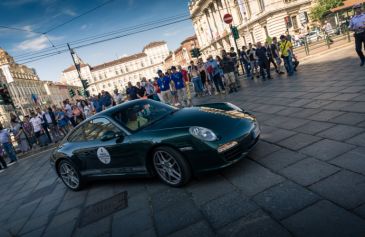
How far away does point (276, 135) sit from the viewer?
18.8 ft

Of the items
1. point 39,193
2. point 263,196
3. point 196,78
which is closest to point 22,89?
point 196,78

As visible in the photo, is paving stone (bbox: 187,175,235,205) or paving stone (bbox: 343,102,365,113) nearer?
paving stone (bbox: 187,175,235,205)

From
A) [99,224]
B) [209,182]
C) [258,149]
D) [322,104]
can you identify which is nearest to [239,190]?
[209,182]

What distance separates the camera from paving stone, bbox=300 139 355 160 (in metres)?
4.16

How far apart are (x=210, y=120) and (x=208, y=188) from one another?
1.00 metres

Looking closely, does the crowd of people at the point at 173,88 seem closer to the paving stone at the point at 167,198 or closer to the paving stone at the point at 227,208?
the paving stone at the point at 167,198

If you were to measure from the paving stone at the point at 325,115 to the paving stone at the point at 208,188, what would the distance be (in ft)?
8.48

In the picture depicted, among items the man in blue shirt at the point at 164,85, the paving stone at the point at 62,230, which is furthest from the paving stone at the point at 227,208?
the man in blue shirt at the point at 164,85

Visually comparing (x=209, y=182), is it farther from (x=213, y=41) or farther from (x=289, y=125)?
(x=213, y=41)

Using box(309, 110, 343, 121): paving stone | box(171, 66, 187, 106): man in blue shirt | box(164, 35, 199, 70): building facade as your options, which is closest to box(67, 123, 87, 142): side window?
box(309, 110, 343, 121): paving stone

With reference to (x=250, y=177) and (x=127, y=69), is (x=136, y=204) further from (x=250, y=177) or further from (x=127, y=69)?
(x=127, y=69)

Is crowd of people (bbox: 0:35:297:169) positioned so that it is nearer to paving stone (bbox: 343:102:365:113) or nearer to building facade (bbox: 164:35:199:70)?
paving stone (bbox: 343:102:365:113)

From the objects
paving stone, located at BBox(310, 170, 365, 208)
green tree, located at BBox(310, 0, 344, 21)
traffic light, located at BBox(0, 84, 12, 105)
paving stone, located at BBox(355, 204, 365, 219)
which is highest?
green tree, located at BBox(310, 0, 344, 21)

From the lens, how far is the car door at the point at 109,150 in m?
4.96
